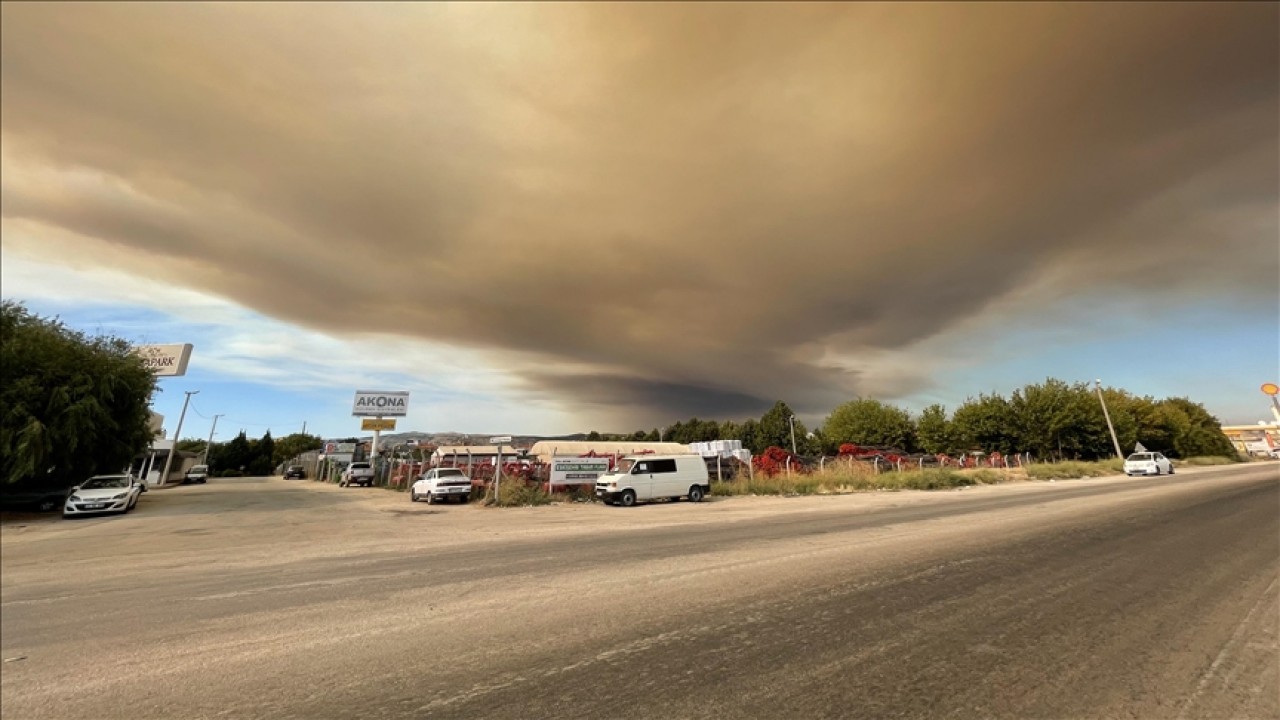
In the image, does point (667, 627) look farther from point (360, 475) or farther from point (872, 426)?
point (872, 426)

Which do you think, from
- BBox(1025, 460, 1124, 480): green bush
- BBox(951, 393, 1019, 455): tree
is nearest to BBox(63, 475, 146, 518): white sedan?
BBox(1025, 460, 1124, 480): green bush

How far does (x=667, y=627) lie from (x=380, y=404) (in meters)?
57.2

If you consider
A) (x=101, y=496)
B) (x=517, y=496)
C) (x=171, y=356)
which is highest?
(x=171, y=356)

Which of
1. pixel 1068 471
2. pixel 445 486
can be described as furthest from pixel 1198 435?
pixel 445 486

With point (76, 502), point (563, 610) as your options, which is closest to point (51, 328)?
point (76, 502)

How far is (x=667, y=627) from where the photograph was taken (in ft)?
15.5

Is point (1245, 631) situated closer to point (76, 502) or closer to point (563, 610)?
point (563, 610)

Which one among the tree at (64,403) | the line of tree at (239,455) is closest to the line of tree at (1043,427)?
the tree at (64,403)

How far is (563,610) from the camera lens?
5453mm

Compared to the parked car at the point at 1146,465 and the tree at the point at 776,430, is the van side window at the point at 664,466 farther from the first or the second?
the tree at the point at 776,430

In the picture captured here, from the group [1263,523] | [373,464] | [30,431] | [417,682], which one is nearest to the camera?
[417,682]

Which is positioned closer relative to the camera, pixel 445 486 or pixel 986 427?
pixel 445 486

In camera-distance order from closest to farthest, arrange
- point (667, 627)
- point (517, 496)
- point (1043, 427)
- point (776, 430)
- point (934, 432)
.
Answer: point (667, 627)
point (517, 496)
point (1043, 427)
point (934, 432)
point (776, 430)

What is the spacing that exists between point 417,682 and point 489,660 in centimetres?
57
